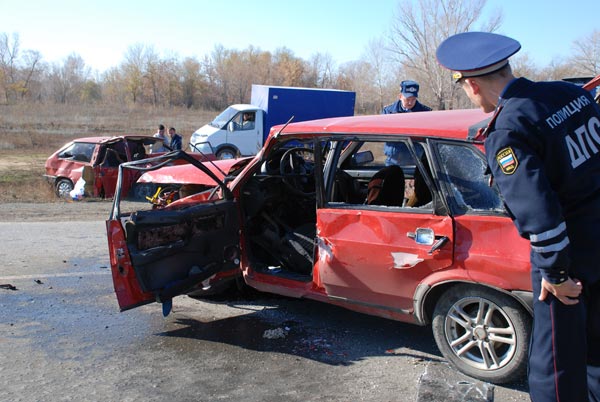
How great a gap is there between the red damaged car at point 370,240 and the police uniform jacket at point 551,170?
3.32 feet

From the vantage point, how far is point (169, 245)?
4223 mm

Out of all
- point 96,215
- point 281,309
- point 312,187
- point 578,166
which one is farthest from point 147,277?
point 96,215

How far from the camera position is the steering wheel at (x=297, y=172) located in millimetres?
5027

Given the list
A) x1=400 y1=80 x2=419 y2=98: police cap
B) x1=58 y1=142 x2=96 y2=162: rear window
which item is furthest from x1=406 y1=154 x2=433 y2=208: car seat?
x1=58 y1=142 x2=96 y2=162: rear window

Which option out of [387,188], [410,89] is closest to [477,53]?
[387,188]

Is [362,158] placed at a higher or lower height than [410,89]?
lower

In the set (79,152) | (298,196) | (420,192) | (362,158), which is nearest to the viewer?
(420,192)

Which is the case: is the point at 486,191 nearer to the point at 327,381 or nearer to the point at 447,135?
the point at 447,135

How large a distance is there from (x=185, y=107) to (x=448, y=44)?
177ft

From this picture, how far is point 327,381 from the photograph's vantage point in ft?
12.1

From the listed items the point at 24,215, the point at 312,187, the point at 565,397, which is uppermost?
the point at 312,187

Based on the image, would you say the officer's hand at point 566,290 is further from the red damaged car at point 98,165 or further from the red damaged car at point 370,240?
the red damaged car at point 98,165

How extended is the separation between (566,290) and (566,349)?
0.26m

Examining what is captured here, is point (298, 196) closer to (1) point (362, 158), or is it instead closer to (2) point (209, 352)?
(1) point (362, 158)
